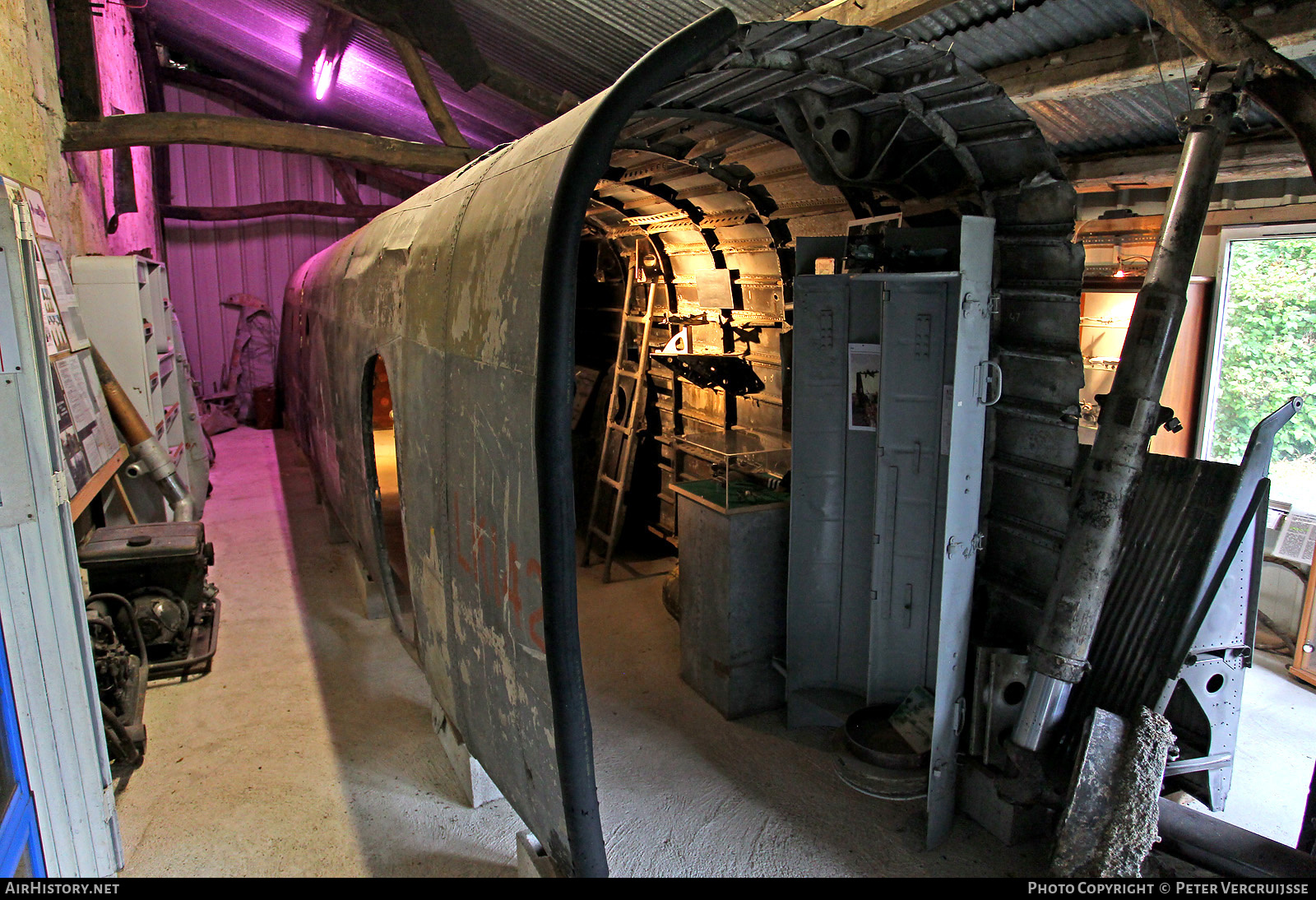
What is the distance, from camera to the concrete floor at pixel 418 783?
9.82 feet

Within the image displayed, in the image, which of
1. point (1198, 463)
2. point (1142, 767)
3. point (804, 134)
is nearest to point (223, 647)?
point (804, 134)

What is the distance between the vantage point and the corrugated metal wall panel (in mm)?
12695

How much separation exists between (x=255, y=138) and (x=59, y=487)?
Result: 4478 mm

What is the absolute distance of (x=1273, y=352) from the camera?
4.81m

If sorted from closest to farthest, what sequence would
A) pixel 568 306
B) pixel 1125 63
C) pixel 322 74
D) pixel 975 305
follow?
pixel 568 306 < pixel 975 305 < pixel 1125 63 < pixel 322 74

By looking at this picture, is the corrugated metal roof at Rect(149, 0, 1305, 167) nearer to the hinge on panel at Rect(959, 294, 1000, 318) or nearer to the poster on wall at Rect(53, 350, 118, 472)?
the hinge on panel at Rect(959, 294, 1000, 318)

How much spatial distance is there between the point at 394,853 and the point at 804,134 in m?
3.42

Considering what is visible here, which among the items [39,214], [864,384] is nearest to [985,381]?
[864,384]

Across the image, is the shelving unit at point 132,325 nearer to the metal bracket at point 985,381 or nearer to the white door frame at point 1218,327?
the metal bracket at point 985,381

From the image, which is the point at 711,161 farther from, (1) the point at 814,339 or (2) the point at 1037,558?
(2) the point at 1037,558

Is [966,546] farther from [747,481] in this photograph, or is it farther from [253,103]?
[253,103]

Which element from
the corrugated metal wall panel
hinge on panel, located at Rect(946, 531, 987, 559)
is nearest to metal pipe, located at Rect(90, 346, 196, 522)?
hinge on panel, located at Rect(946, 531, 987, 559)

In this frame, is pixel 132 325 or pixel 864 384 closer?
pixel 864 384

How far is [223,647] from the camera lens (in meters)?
4.90
